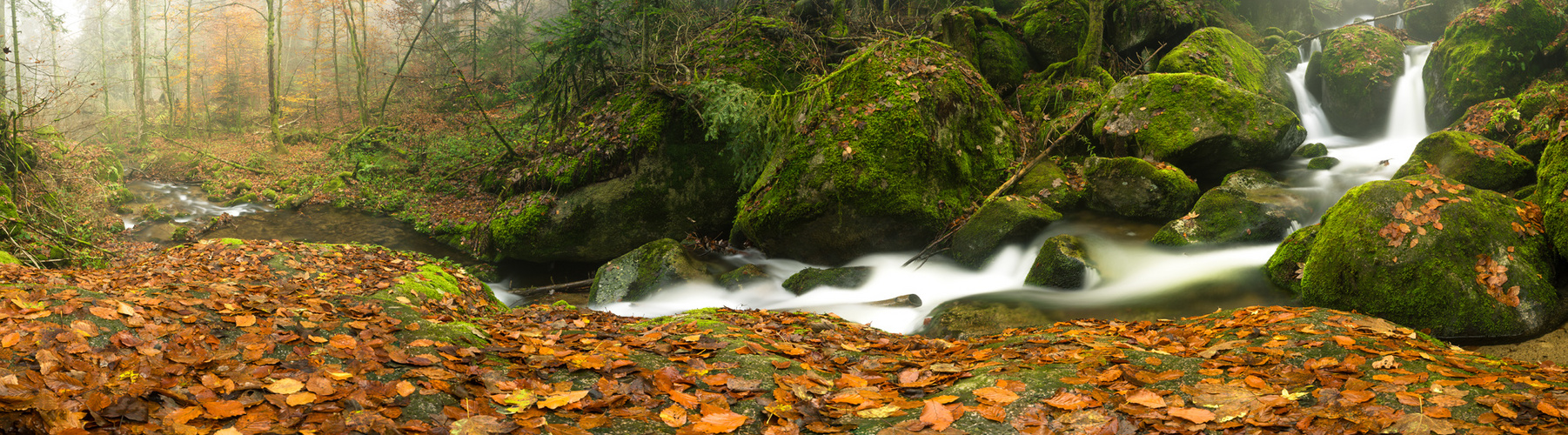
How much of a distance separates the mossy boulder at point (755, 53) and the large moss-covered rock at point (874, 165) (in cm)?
180

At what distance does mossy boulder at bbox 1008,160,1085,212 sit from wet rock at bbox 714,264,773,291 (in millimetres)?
3674

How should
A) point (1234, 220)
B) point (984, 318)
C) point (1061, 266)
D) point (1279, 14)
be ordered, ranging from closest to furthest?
1. point (984, 318)
2. point (1061, 266)
3. point (1234, 220)
4. point (1279, 14)

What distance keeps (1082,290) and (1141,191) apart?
2.22 metres

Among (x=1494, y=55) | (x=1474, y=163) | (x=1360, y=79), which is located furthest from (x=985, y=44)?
(x=1494, y=55)

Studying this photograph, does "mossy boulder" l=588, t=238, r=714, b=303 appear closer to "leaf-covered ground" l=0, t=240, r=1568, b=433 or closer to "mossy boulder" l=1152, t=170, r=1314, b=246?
"leaf-covered ground" l=0, t=240, r=1568, b=433

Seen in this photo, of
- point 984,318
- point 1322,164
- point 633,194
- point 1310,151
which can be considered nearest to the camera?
point 984,318

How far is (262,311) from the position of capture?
3291 millimetres

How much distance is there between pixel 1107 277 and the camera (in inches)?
265

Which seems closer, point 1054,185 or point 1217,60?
point 1054,185

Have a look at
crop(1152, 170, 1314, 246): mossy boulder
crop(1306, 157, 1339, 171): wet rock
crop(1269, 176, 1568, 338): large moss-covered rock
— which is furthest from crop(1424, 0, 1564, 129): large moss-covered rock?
crop(1269, 176, 1568, 338): large moss-covered rock

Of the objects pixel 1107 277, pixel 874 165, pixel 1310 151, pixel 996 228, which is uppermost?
pixel 1310 151

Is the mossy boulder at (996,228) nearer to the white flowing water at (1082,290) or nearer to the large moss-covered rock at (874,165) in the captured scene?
the white flowing water at (1082,290)

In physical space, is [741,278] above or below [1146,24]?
below

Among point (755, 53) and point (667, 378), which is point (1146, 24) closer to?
point (755, 53)
